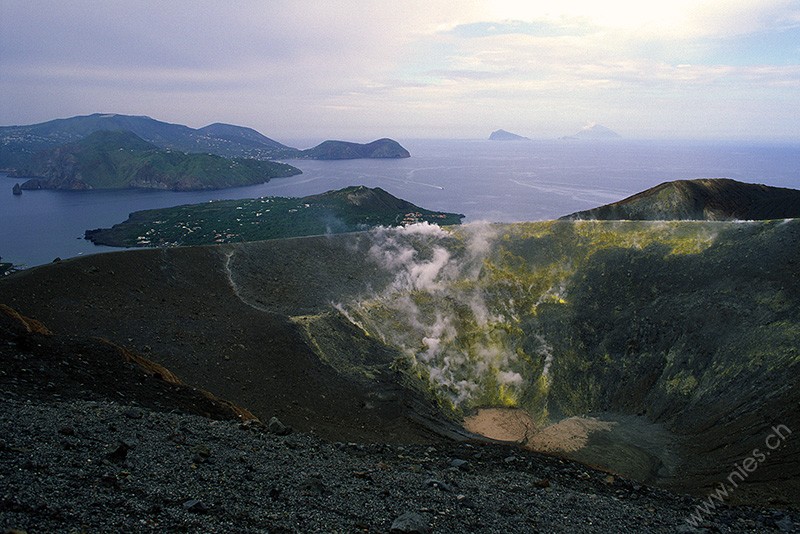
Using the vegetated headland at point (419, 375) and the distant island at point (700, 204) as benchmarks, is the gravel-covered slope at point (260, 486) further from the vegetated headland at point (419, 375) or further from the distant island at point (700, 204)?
the distant island at point (700, 204)

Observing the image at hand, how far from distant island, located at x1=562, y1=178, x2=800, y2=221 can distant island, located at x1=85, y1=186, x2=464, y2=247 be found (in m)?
66.4

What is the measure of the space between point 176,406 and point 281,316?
64.5 feet

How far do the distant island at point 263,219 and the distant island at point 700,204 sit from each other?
218 feet

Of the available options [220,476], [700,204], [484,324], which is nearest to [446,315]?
[484,324]

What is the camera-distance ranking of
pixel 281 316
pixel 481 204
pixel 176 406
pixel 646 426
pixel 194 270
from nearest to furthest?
1. pixel 176 406
2. pixel 646 426
3. pixel 281 316
4. pixel 194 270
5. pixel 481 204

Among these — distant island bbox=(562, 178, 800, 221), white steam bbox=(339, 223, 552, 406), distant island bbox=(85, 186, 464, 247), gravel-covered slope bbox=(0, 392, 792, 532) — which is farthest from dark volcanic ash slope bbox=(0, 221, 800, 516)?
distant island bbox=(85, 186, 464, 247)

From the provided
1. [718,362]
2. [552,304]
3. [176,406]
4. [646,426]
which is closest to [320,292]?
Answer: [552,304]

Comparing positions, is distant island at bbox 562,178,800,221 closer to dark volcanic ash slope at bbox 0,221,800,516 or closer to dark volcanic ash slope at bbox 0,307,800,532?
dark volcanic ash slope at bbox 0,221,800,516

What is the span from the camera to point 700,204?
82.9m

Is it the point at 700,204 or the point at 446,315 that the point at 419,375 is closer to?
the point at 446,315

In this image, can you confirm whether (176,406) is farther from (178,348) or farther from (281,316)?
(281,316)

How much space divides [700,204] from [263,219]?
10883 cm

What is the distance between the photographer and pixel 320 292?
47.0m

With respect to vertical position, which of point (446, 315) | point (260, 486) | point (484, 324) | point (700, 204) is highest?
point (700, 204)
